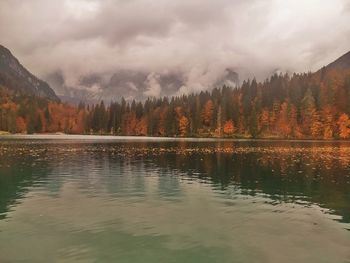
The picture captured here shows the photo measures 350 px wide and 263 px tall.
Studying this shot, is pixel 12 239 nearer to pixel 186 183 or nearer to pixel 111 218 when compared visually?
pixel 111 218

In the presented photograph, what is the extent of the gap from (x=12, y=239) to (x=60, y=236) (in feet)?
8.58

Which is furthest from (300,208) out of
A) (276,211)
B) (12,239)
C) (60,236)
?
(12,239)

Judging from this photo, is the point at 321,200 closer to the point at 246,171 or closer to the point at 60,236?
the point at 246,171

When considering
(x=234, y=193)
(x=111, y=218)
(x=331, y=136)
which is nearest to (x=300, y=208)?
(x=234, y=193)

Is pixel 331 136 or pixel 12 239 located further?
pixel 331 136

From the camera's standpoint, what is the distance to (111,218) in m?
24.7

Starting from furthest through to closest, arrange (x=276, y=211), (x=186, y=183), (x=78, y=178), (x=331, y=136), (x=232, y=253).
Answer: (x=331, y=136) → (x=78, y=178) → (x=186, y=183) → (x=276, y=211) → (x=232, y=253)

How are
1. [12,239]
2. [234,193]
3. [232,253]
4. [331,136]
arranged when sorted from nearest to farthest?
[232,253], [12,239], [234,193], [331,136]

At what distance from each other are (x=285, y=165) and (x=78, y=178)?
33205 mm

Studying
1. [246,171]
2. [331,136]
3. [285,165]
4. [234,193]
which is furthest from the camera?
[331,136]

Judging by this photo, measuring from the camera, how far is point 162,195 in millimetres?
33688

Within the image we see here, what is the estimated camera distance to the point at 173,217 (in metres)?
25.2

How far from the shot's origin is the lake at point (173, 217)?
18109 millimetres

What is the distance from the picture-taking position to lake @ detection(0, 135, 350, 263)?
18109 millimetres
